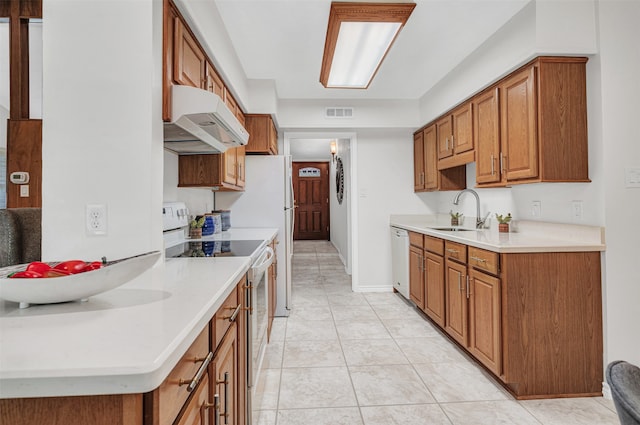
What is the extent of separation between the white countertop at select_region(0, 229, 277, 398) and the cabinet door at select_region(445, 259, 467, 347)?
1950 millimetres

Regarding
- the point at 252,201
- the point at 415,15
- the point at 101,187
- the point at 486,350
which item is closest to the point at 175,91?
the point at 101,187

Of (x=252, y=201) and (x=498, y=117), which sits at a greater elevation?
(x=498, y=117)

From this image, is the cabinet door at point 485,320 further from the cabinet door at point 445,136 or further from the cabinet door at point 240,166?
the cabinet door at point 240,166

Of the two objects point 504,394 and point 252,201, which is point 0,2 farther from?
point 504,394

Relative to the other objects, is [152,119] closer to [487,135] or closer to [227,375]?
[227,375]

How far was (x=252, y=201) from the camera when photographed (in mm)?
3527

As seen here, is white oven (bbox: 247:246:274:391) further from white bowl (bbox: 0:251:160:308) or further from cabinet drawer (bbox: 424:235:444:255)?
cabinet drawer (bbox: 424:235:444:255)

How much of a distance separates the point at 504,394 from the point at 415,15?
2.48m

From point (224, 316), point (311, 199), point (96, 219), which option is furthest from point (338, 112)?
point (311, 199)

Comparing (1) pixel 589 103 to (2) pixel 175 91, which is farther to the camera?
(1) pixel 589 103

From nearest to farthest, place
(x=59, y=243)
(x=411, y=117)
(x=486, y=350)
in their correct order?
(x=59, y=243) < (x=486, y=350) < (x=411, y=117)

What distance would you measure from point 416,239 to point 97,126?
2.85 metres

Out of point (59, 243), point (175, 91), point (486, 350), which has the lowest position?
point (486, 350)

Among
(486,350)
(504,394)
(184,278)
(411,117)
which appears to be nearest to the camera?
(184,278)
